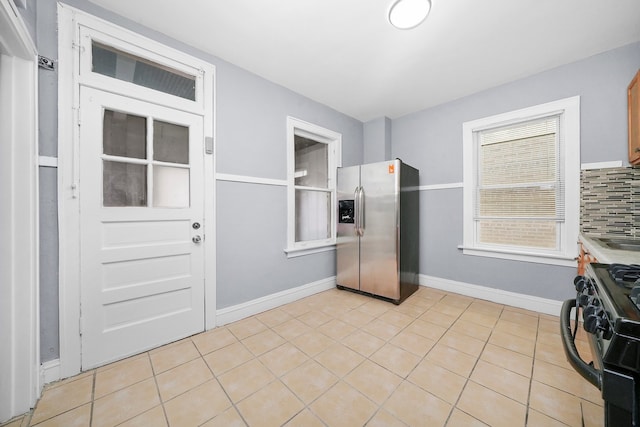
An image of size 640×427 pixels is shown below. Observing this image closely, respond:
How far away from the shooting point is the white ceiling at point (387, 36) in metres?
1.68

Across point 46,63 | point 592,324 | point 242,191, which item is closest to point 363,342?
point 592,324

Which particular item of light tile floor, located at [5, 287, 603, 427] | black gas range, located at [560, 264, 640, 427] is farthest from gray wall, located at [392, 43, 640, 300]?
black gas range, located at [560, 264, 640, 427]

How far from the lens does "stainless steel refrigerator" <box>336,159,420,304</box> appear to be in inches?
107

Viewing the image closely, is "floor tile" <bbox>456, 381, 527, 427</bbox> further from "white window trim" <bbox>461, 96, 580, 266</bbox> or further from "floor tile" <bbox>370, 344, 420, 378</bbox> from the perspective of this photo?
"white window trim" <bbox>461, 96, 580, 266</bbox>

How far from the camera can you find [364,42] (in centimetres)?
203

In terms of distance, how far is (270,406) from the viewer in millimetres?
1327

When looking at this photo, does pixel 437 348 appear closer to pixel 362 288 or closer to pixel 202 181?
pixel 362 288

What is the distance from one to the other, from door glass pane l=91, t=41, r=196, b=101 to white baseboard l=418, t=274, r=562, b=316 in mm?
3509

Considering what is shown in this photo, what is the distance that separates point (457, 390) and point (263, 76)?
3117 millimetres

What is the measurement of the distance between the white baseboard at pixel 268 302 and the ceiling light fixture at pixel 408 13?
8.88 feet

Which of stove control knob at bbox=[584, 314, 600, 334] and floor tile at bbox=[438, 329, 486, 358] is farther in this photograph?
floor tile at bbox=[438, 329, 486, 358]

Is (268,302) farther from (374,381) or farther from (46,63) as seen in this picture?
(46,63)

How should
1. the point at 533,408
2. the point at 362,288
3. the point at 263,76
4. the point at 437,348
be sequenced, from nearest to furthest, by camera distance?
the point at 533,408 < the point at 437,348 < the point at 263,76 < the point at 362,288

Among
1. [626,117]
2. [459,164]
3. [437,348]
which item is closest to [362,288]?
[437,348]
